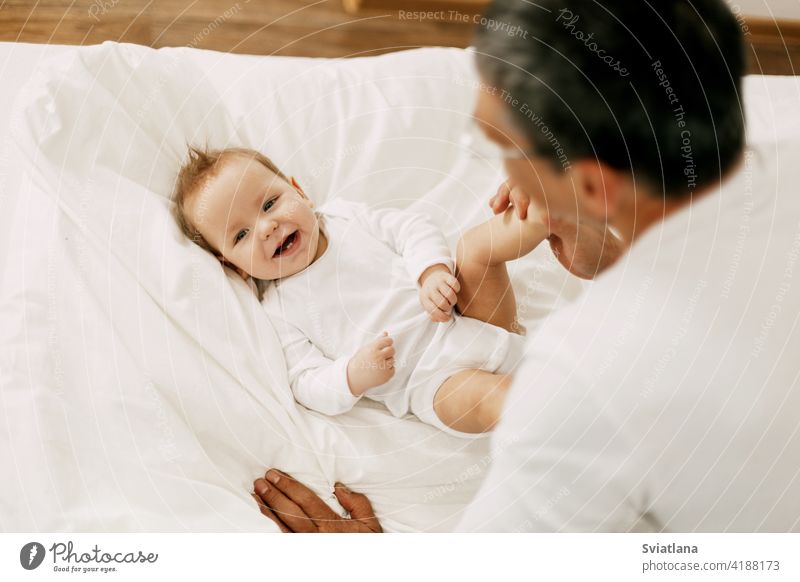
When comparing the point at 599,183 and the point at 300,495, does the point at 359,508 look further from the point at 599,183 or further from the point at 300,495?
the point at 599,183

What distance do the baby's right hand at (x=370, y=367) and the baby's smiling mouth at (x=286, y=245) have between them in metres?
0.10

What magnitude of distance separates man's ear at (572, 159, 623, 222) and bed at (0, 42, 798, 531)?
134 mm

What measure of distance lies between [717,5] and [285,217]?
33cm

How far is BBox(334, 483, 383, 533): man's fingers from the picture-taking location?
527 millimetres

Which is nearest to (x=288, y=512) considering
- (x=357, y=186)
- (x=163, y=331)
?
(x=163, y=331)

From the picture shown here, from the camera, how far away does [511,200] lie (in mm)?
562

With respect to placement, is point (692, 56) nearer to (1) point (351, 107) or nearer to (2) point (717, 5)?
(2) point (717, 5)

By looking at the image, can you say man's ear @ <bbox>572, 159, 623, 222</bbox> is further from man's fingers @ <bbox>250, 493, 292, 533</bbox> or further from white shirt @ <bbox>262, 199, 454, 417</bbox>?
man's fingers @ <bbox>250, 493, 292, 533</bbox>

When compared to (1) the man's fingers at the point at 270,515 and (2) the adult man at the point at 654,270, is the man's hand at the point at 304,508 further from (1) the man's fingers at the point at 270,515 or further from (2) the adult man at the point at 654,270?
(2) the adult man at the point at 654,270

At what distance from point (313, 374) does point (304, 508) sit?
0.10 m

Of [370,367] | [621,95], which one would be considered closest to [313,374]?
[370,367]

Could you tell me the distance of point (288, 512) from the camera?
0.53 metres
